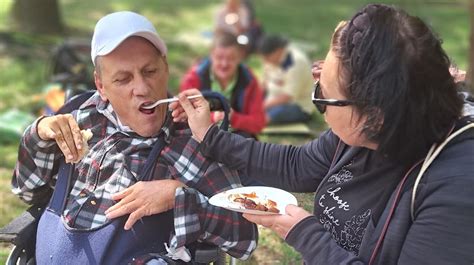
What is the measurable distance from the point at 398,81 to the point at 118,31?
1.15 metres

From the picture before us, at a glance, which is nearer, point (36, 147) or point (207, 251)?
point (207, 251)

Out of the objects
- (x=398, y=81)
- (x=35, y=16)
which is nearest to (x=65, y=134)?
(x=398, y=81)

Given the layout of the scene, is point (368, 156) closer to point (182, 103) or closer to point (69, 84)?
point (182, 103)

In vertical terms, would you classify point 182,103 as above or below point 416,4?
above

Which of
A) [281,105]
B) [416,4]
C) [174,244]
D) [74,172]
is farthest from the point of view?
[416,4]

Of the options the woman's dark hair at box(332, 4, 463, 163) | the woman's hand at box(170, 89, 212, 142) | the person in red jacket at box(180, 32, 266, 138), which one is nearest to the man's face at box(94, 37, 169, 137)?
the woman's hand at box(170, 89, 212, 142)

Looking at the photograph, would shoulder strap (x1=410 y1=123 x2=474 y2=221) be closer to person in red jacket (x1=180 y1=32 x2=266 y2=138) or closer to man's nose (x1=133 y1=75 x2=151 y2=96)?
man's nose (x1=133 y1=75 x2=151 y2=96)

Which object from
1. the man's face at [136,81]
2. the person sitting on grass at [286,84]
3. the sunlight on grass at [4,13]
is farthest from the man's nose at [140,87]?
the sunlight on grass at [4,13]

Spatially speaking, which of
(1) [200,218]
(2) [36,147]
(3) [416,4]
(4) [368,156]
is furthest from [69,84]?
(3) [416,4]

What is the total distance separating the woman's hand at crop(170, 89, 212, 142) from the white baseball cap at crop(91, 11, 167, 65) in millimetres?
270

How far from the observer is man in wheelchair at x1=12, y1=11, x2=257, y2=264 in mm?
2482

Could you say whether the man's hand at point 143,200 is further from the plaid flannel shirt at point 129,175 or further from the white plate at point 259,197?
the white plate at point 259,197

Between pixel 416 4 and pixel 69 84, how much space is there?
27.3 feet

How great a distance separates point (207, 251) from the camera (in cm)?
251
